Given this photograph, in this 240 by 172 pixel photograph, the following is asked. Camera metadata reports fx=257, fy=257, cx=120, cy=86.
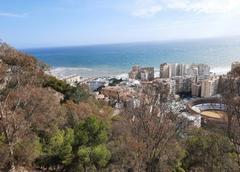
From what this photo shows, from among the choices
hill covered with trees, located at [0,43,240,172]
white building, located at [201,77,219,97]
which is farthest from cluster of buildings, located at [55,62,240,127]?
hill covered with trees, located at [0,43,240,172]

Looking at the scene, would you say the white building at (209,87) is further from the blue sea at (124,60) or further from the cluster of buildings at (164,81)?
the blue sea at (124,60)

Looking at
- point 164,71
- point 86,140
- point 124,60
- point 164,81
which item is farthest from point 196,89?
point 124,60

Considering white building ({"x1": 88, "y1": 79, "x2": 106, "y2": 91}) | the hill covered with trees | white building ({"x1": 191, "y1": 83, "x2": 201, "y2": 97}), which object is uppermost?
the hill covered with trees

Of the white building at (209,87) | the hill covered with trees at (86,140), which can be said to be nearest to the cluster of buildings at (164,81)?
the white building at (209,87)

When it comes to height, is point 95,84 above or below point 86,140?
below

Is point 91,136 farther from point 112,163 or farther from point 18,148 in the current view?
point 18,148

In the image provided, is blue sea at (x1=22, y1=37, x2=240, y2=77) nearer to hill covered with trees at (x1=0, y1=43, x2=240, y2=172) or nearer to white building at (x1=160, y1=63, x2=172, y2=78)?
white building at (x1=160, y1=63, x2=172, y2=78)

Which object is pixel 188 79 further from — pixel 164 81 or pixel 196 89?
pixel 164 81

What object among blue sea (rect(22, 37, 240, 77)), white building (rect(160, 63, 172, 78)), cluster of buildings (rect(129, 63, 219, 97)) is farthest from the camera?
blue sea (rect(22, 37, 240, 77))
